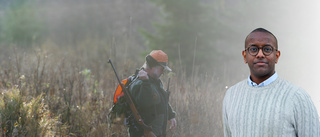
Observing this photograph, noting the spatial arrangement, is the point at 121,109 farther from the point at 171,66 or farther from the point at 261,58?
the point at 171,66

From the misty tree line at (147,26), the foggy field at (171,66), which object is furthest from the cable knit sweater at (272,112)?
the misty tree line at (147,26)

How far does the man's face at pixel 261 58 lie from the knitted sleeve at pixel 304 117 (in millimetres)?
195

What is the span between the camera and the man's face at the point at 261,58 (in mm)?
2156

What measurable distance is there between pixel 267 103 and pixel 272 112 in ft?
0.18

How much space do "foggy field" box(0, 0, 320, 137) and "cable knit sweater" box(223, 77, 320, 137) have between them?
3473mm

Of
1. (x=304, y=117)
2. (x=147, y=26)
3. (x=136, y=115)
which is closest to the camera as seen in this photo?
(x=304, y=117)

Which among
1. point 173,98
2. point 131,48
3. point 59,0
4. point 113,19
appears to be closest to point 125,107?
point 173,98

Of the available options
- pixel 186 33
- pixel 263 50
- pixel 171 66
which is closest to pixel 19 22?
pixel 186 33

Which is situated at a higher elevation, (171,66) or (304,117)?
(171,66)

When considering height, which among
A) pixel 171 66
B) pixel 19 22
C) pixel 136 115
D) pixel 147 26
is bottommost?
pixel 136 115

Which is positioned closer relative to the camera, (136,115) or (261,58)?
(261,58)

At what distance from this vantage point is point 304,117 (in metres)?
2.04

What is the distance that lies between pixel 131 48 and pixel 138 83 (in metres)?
31.2

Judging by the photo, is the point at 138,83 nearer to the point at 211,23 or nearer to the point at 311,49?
the point at 211,23
